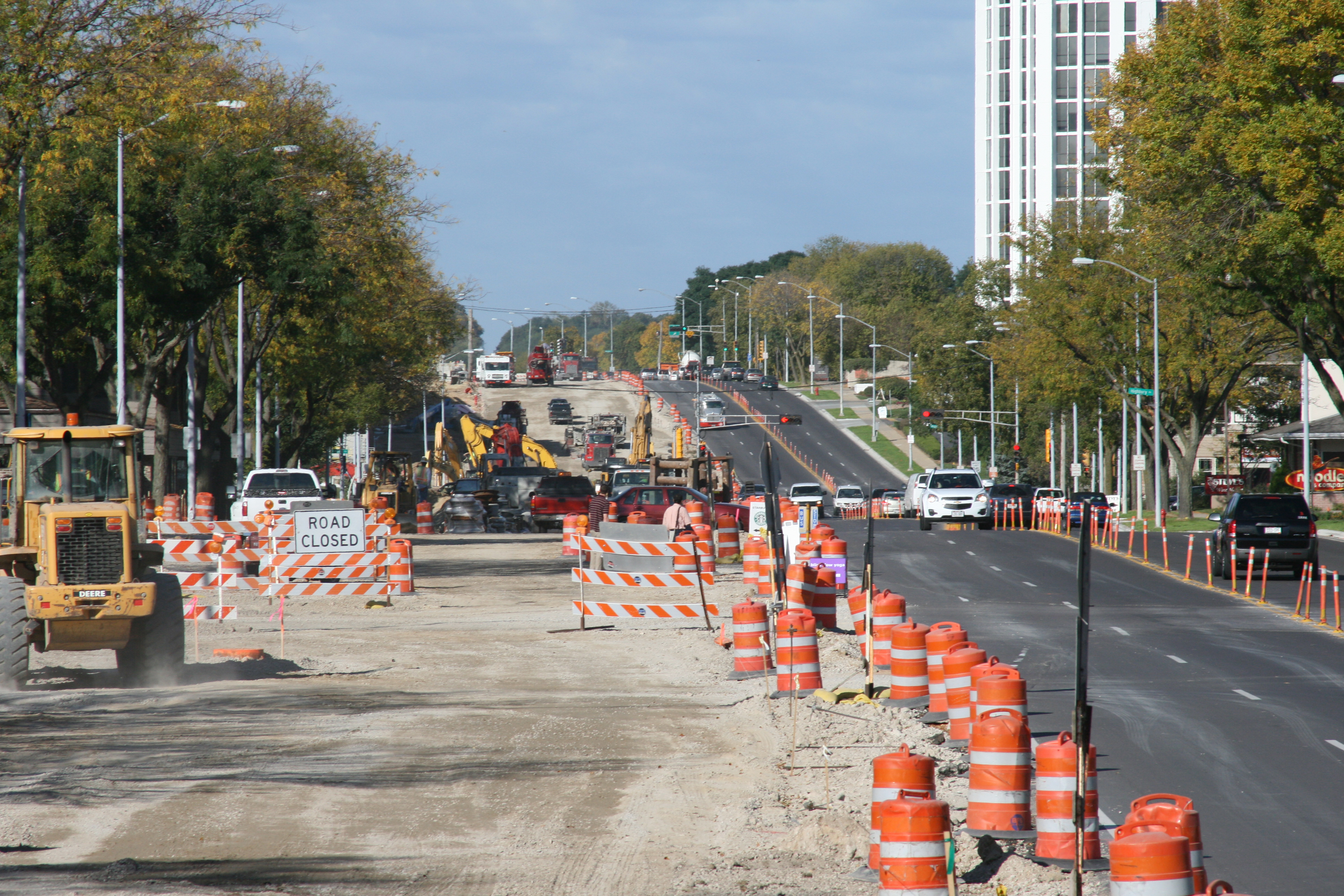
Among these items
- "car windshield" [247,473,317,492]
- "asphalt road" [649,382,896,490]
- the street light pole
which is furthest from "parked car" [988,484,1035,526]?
"car windshield" [247,473,317,492]

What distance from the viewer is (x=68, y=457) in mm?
14836

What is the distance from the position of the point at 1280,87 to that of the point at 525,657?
910 inches

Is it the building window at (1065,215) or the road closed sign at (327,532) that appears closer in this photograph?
the road closed sign at (327,532)

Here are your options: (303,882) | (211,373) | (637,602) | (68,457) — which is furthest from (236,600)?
(211,373)

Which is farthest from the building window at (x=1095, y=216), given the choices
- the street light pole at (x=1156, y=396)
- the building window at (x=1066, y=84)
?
the building window at (x=1066, y=84)

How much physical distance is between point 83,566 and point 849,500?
55.0 meters

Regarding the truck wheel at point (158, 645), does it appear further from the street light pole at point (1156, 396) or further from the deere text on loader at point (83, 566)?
the street light pole at point (1156, 396)

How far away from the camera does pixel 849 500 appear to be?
67.5m

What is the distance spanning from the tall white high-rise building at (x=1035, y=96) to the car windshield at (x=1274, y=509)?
317 ft

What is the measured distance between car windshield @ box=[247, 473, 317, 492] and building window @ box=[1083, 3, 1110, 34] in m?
111

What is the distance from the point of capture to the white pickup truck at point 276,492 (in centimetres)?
3625

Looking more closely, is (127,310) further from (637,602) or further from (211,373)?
(211,373)

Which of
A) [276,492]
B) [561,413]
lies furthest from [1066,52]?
[276,492]

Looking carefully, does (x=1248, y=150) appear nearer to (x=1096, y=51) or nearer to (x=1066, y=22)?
(x=1096, y=51)
